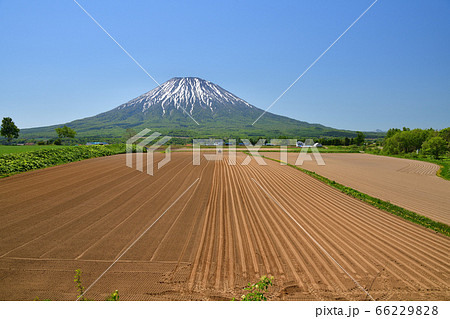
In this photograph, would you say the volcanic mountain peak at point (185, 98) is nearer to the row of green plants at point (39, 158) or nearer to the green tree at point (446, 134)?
the green tree at point (446, 134)

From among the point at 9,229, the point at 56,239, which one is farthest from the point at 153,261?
the point at 9,229

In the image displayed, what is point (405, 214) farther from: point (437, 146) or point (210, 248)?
point (437, 146)

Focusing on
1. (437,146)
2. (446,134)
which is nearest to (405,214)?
(437,146)

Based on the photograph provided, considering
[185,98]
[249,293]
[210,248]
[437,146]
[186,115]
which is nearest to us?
[249,293]

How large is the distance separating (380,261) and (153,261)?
628cm

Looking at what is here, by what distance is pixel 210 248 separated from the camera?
7297mm

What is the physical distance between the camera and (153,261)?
6453 millimetres

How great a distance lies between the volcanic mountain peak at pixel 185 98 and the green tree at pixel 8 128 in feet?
382

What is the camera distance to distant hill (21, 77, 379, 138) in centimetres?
15862

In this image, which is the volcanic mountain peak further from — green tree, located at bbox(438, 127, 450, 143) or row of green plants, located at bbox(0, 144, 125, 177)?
row of green plants, located at bbox(0, 144, 125, 177)

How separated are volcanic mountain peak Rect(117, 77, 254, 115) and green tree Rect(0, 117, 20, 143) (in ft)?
382

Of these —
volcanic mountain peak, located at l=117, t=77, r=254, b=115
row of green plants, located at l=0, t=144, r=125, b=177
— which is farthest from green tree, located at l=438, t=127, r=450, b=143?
volcanic mountain peak, located at l=117, t=77, r=254, b=115

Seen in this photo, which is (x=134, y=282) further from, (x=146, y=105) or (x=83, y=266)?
(x=146, y=105)

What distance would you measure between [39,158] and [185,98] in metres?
174
